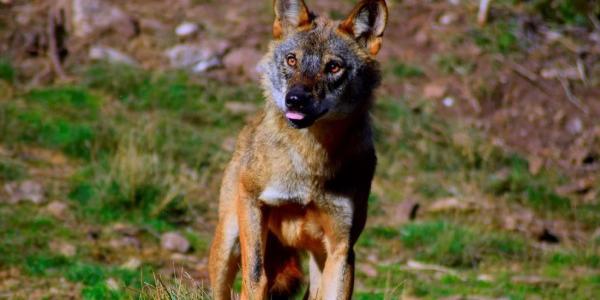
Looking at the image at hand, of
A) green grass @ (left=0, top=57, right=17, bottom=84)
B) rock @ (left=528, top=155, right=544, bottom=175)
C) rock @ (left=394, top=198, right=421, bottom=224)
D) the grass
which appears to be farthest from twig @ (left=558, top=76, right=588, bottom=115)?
green grass @ (left=0, top=57, right=17, bottom=84)

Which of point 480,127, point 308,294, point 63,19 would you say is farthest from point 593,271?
point 63,19

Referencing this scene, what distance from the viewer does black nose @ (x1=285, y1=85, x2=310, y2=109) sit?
5.79m

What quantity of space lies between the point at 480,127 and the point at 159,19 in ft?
15.3

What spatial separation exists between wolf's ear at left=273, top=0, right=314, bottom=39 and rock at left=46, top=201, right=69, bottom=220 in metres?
3.93

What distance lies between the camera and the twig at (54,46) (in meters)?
12.2

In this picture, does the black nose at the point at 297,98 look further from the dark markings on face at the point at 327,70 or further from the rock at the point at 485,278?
the rock at the point at 485,278

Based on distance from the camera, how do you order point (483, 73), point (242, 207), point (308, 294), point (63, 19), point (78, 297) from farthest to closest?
1. point (483, 73)
2. point (63, 19)
3. point (78, 297)
4. point (308, 294)
5. point (242, 207)

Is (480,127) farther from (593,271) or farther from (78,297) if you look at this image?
(78,297)

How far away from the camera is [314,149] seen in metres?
6.18

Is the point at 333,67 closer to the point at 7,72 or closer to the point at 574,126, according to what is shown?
the point at 7,72

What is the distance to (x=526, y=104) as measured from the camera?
1377 cm

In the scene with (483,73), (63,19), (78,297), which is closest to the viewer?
(78,297)

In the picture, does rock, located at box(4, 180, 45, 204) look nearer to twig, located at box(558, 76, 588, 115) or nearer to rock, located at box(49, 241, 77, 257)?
rock, located at box(49, 241, 77, 257)

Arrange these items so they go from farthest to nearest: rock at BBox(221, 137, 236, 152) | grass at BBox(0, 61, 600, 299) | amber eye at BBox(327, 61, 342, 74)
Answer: rock at BBox(221, 137, 236, 152) → grass at BBox(0, 61, 600, 299) → amber eye at BBox(327, 61, 342, 74)
